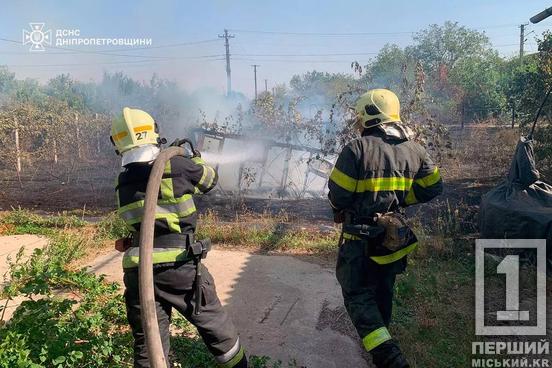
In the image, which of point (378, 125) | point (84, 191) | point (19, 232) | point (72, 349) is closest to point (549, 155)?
point (378, 125)

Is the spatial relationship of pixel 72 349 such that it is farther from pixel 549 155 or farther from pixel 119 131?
pixel 549 155

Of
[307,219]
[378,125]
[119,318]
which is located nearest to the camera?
[378,125]

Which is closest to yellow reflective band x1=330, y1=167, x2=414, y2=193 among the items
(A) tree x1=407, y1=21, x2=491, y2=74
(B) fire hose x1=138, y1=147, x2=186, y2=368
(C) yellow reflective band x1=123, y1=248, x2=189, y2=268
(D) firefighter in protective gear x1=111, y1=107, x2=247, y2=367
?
(D) firefighter in protective gear x1=111, y1=107, x2=247, y2=367

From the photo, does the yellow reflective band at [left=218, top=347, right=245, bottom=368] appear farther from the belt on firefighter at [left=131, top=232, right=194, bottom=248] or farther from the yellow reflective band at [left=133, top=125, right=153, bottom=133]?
the yellow reflective band at [left=133, top=125, right=153, bottom=133]

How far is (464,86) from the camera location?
3000cm

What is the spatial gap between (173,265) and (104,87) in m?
28.0

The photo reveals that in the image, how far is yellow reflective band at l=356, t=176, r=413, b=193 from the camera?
9.74 ft

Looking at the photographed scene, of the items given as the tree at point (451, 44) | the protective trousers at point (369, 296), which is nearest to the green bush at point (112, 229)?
the protective trousers at point (369, 296)

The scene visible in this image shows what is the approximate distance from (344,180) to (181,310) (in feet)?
4.42

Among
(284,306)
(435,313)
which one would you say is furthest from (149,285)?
(435,313)

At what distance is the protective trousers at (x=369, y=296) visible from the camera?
9.23 ft

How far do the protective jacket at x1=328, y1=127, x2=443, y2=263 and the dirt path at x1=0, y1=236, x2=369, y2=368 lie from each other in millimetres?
887

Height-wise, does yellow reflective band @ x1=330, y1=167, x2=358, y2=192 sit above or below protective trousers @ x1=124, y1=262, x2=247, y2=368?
above

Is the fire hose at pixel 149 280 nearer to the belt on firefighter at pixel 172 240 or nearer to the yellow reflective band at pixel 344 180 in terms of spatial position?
the belt on firefighter at pixel 172 240
